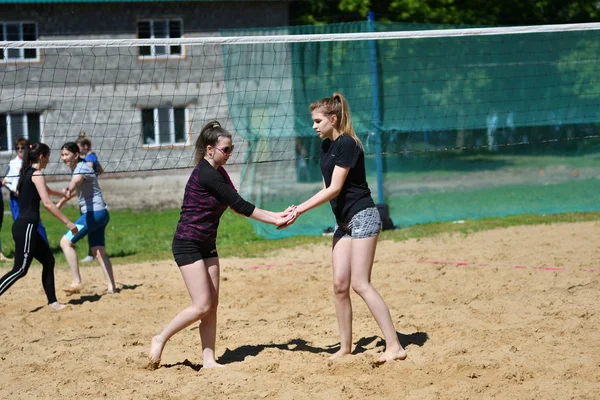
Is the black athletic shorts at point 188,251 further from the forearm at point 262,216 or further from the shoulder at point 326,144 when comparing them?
the shoulder at point 326,144

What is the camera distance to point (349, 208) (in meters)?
5.68

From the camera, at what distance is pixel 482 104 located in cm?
1247

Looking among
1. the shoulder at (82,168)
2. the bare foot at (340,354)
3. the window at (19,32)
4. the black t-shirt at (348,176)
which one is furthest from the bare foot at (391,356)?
the window at (19,32)

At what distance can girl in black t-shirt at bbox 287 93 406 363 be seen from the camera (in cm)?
564

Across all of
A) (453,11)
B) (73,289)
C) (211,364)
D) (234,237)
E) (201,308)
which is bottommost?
(234,237)

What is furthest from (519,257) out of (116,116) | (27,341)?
(116,116)

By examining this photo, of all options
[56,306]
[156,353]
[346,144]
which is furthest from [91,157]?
[346,144]

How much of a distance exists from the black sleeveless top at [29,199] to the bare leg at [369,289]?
3586mm

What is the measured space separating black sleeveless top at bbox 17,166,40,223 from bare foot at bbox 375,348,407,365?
3.86 meters

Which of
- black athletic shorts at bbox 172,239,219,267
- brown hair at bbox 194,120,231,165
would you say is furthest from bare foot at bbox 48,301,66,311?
brown hair at bbox 194,120,231,165

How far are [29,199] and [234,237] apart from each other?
17.1 ft

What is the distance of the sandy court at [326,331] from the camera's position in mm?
5262

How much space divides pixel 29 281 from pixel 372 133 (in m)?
5.33

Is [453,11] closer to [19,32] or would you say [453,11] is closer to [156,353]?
[19,32]
